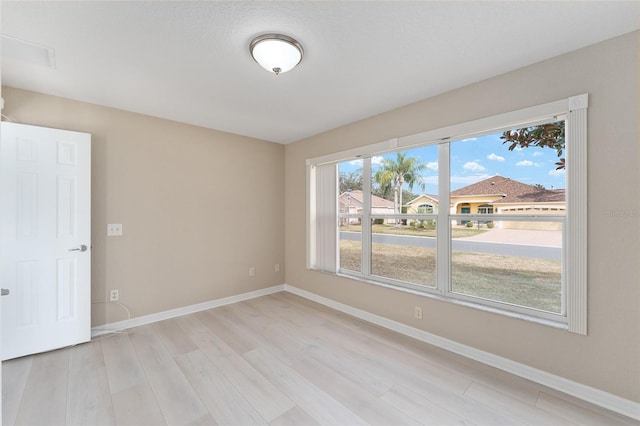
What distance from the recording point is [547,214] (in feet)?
8.12

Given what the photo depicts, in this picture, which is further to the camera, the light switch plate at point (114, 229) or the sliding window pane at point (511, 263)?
the light switch plate at point (114, 229)

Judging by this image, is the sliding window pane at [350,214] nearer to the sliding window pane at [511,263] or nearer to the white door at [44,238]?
the sliding window pane at [511,263]

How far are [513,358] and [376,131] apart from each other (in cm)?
260

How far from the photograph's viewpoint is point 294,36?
6.93 ft

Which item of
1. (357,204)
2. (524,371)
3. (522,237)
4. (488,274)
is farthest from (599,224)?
(357,204)

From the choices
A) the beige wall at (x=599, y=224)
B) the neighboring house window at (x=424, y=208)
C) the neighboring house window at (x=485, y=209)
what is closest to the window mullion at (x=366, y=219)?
the neighboring house window at (x=424, y=208)

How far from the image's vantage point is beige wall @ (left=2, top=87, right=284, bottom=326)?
3.24m

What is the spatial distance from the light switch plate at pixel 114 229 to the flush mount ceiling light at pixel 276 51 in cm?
245

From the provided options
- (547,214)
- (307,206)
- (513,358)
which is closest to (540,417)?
(513,358)

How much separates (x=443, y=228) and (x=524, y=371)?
4.39 ft

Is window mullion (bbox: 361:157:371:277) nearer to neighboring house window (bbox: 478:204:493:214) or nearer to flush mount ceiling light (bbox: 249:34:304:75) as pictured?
neighboring house window (bbox: 478:204:493:214)

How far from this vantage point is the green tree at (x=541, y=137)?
7.95ft

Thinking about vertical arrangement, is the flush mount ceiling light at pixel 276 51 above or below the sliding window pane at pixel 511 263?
above

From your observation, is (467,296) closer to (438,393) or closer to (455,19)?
(438,393)
